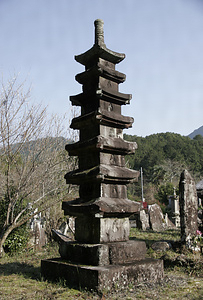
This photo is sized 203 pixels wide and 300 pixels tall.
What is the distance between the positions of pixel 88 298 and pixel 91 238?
129 cm

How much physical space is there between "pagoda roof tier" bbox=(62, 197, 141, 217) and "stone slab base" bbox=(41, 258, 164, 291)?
3.11 ft

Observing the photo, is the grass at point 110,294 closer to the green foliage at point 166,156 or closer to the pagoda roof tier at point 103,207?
the pagoda roof tier at point 103,207

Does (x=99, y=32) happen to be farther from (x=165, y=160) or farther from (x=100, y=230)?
(x=165, y=160)

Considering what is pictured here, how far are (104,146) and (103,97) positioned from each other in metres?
1.19

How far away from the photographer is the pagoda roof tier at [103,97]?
599 centimetres

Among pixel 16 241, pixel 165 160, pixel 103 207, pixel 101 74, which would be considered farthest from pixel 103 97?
pixel 165 160

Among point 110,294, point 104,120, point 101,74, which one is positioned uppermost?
point 101,74

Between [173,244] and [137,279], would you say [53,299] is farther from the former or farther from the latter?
[173,244]

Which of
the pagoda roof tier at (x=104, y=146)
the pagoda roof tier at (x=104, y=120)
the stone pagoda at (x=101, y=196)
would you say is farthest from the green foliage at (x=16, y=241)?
the pagoda roof tier at (x=104, y=120)

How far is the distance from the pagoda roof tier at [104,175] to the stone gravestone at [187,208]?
4132 mm

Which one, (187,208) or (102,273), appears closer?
(102,273)

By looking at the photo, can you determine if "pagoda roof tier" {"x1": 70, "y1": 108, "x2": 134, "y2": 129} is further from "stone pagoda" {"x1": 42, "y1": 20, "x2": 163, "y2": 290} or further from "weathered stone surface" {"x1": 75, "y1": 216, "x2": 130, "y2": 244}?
"weathered stone surface" {"x1": 75, "y1": 216, "x2": 130, "y2": 244}

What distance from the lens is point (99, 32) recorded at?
6.42 metres

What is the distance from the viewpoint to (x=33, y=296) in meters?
4.41
